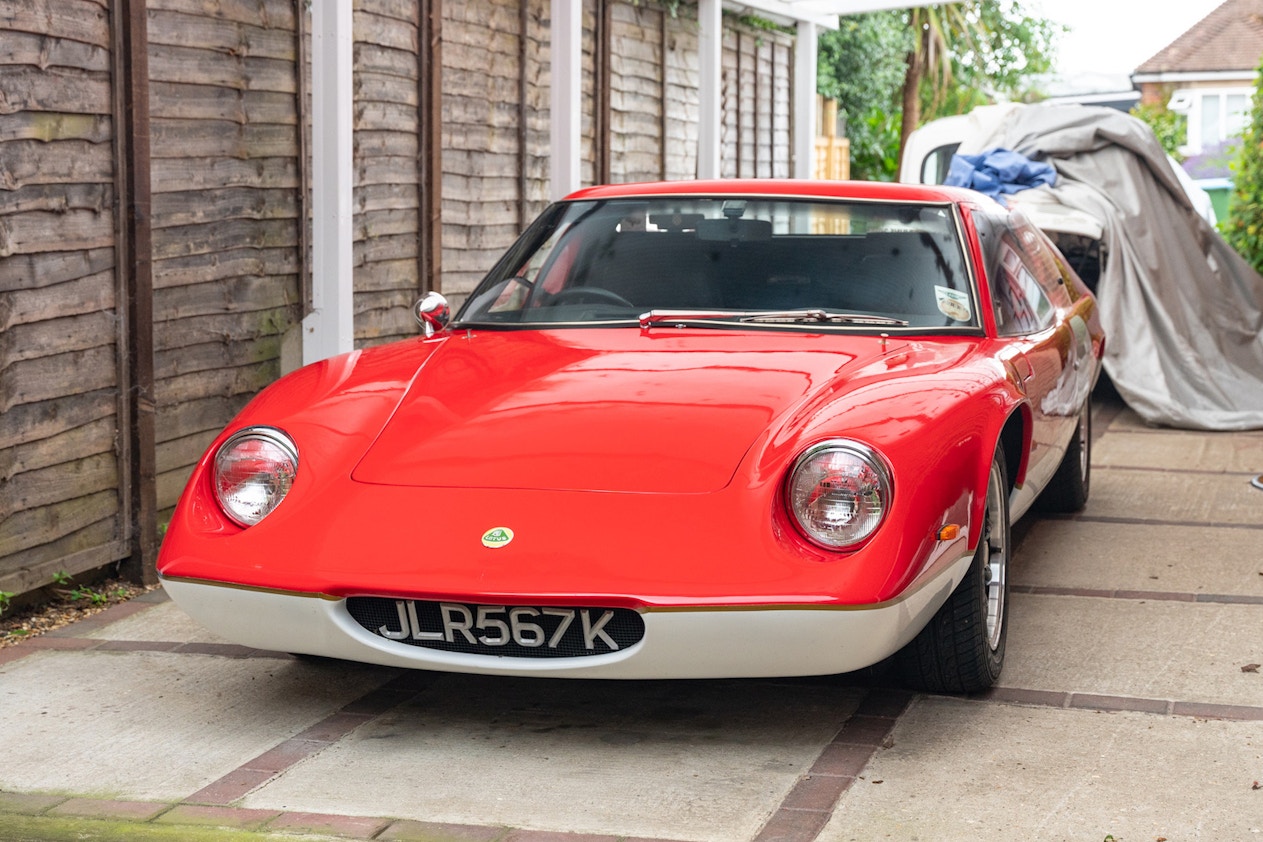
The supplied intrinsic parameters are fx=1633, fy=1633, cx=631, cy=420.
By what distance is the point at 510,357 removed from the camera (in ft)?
14.9

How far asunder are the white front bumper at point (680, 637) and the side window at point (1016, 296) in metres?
1.33

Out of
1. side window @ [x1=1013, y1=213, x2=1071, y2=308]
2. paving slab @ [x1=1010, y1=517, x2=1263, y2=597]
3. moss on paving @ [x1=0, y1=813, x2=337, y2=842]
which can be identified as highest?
side window @ [x1=1013, y1=213, x2=1071, y2=308]

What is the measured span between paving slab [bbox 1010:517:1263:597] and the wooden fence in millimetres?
3166

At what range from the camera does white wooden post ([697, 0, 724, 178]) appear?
12.1 meters

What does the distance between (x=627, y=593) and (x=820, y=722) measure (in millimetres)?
802

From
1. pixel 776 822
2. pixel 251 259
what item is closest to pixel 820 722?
pixel 776 822

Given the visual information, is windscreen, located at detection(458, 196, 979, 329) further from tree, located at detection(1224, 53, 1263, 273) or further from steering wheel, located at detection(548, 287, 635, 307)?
tree, located at detection(1224, 53, 1263, 273)

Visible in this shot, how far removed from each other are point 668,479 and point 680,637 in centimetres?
41

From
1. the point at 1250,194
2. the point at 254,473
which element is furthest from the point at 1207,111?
the point at 254,473

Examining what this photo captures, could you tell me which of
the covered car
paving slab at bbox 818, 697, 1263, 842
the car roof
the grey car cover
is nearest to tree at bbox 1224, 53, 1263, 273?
the covered car

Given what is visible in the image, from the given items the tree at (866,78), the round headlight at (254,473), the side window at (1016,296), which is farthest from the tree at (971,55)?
the round headlight at (254,473)

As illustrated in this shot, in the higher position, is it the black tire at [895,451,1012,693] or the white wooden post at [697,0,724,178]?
the white wooden post at [697,0,724,178]

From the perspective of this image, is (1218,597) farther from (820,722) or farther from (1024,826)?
(1024,826)

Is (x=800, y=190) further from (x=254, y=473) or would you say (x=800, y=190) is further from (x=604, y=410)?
(x=254, y=473)
